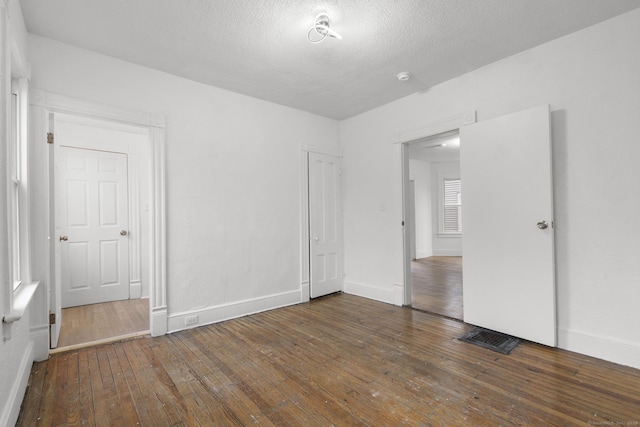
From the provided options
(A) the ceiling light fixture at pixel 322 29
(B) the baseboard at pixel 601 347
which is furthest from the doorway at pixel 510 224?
(A) the ceiling light fixture at pixel 322 29

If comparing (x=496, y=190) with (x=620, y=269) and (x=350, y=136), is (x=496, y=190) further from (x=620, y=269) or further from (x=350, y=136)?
(x=350, y=136)

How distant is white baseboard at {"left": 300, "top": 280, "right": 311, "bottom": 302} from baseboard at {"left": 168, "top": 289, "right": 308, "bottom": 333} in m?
0.05

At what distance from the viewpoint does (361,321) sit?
3416 mm

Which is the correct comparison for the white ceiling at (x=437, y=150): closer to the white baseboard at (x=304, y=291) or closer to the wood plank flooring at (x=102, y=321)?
the white baseboard at (x=304, y=291)

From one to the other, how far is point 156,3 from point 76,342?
2.98 metres

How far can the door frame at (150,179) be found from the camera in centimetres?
256

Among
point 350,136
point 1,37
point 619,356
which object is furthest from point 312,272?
point 1,37

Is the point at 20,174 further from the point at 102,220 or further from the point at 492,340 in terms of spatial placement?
the point at 492,340

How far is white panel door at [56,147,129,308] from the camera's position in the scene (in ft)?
13.1

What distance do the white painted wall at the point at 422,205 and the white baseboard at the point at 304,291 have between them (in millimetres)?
4720

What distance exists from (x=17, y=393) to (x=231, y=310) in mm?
1894

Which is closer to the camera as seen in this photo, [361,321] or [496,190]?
[496,190]

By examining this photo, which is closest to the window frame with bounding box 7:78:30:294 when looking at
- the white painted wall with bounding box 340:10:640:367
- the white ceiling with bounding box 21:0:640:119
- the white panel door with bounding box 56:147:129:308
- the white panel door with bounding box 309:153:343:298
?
the white ceiling with bounding box 21:0:640:119

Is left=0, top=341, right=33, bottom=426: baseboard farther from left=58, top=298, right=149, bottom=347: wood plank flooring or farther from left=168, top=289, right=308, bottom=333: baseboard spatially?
left=168, top=289, right=308, bottom=333: baseboard
